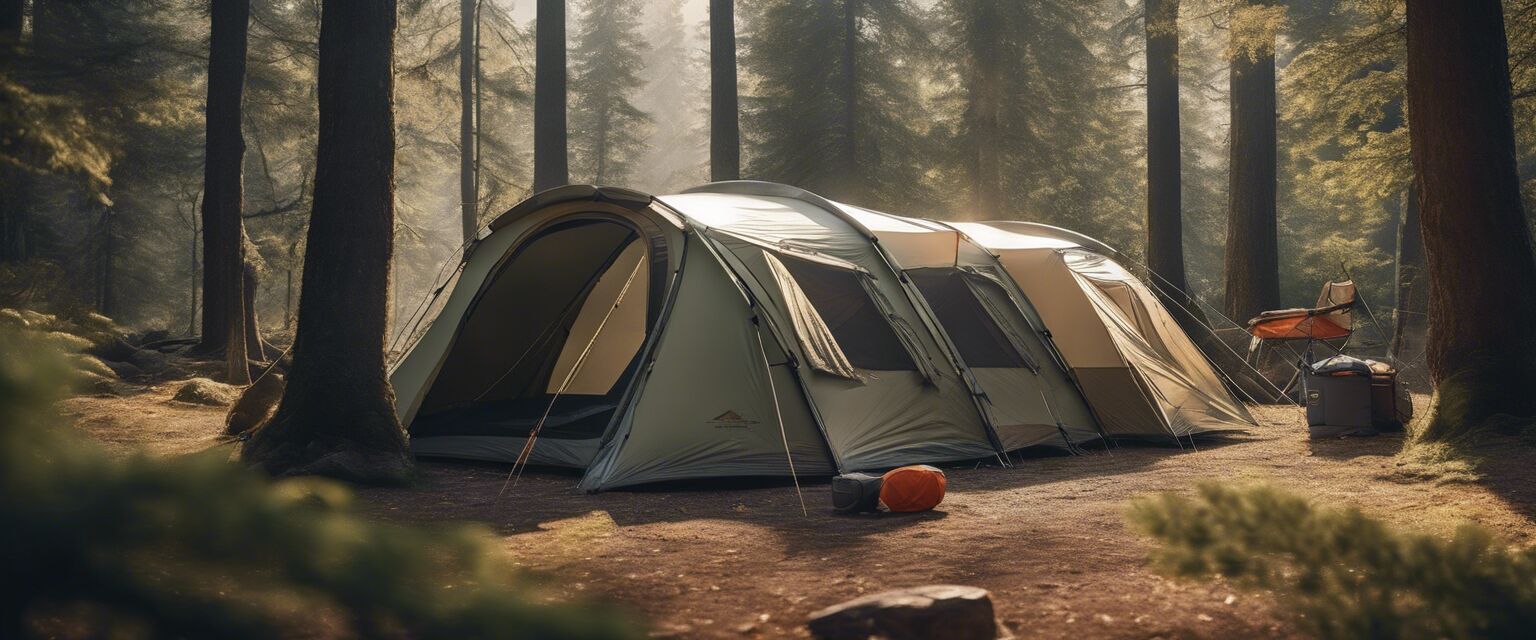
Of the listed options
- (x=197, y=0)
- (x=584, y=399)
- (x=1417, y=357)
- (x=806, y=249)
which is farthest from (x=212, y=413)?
(x=1417, y=357)

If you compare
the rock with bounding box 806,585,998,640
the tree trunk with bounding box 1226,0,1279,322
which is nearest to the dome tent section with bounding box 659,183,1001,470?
the rock with bounding box 806,585,998,640

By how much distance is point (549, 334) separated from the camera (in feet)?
32.0

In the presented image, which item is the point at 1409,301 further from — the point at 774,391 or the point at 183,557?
the point at 183,557

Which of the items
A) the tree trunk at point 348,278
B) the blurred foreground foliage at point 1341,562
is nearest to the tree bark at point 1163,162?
the tree trunk at point 348,278

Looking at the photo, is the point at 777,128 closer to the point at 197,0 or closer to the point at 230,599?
the point at 197,0

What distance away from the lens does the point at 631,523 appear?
5762 mm

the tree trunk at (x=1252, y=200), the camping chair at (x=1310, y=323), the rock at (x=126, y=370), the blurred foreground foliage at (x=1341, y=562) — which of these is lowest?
the blurred foreground foliage at (x=1341, y=562)

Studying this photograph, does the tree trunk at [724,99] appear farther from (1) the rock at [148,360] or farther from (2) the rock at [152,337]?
(2) the rock at [152,337]

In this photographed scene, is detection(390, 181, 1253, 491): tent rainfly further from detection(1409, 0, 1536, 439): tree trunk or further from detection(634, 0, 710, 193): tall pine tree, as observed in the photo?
detection(634, 0, 710, 193): tall pine tree

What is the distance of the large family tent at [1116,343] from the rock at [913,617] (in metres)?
6.51

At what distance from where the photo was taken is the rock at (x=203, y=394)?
12.2 m

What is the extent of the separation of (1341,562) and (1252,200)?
1306 cm

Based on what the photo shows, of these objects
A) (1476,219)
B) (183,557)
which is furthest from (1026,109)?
(183,557)

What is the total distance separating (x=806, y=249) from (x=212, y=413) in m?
6.98
